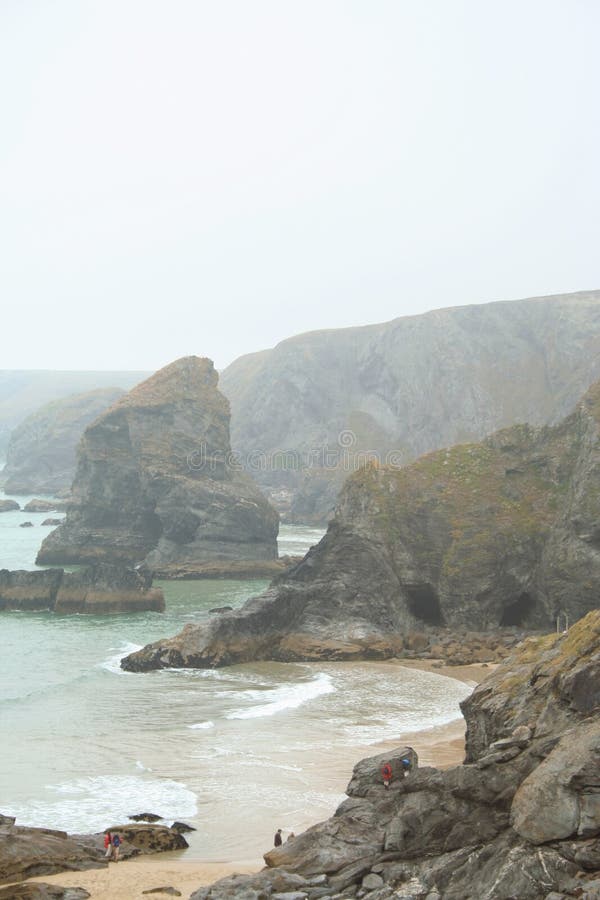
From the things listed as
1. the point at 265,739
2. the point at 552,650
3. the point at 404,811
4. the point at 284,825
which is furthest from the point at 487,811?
the point at 265,739

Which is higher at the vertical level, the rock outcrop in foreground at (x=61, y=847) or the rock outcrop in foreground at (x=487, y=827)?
the rock outcrop in foreground at (x=487, y=827)

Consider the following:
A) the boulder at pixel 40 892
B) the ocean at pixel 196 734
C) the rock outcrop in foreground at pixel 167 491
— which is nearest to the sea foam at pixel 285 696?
the ocean at pixel 196 734

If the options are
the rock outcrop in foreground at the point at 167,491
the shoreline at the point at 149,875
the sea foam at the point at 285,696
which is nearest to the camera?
the shoreline at the point at 149,875

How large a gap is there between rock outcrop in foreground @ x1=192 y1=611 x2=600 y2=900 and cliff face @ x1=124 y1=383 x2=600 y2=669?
2652 cm

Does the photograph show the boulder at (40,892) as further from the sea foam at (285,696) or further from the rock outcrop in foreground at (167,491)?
the rock outcrop in foreground at (167,491)

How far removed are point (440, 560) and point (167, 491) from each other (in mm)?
42774

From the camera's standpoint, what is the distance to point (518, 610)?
5303cm

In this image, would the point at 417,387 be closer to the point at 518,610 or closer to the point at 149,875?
the point at 518,610

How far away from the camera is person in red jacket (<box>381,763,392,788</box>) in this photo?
2225cm

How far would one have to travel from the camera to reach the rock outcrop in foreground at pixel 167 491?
89562mm

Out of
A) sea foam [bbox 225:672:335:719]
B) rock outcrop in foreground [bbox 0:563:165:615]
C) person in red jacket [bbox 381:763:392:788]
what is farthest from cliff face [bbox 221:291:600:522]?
person in red jacket [bbox 381:763:392:788]

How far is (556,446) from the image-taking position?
57375mm

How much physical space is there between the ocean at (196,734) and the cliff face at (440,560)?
7.89 ft

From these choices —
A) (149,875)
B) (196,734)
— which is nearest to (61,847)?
(149,875)
